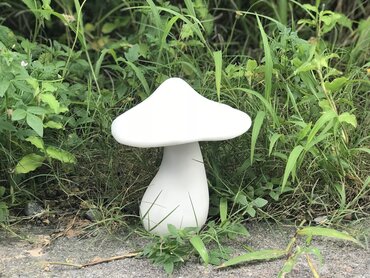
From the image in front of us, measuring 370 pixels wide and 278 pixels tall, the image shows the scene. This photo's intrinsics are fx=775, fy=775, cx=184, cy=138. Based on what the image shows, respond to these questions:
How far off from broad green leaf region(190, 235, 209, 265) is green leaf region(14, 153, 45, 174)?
2.10 feet

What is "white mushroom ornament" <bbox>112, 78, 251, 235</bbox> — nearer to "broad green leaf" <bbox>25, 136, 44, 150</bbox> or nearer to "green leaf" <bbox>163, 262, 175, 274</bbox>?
"green leaf" <bbox>163, 262, 175, 274</bbox>

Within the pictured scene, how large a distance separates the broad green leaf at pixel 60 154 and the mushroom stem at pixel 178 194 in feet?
1.11

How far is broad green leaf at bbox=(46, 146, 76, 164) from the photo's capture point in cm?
251

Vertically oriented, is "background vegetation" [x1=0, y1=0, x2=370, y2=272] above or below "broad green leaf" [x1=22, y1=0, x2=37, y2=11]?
below

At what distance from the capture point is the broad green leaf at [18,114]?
2.27 metres

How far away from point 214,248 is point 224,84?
67 centimetres

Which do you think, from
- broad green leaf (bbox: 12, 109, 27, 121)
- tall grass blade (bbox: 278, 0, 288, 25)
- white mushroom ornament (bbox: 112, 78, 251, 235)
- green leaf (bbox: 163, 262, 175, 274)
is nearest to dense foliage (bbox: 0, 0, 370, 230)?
broad green leaf (bbox: 12, 109, 27, 121)

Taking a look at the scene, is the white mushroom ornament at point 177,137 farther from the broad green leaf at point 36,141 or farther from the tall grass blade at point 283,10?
the tall grass blade at point 283,10

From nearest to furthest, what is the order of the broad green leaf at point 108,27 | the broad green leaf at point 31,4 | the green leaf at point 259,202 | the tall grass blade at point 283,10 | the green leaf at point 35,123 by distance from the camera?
the green leaf at point 35,123 → the green leaf at point 259,202 → the broad green leaf at point 31,4 → the tall grass blade at point 283,10 → the broad green leaf at point 108,27

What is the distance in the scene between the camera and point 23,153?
2.58m

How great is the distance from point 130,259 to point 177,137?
39cm

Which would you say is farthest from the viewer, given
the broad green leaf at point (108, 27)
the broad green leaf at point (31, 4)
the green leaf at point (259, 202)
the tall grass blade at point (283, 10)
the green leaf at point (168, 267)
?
the broad green leaf at point (108, 27)

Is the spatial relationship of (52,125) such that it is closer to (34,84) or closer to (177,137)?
(34,84)

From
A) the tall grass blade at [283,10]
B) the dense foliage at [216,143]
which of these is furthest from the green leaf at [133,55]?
the tall grass blade at [283,10]
